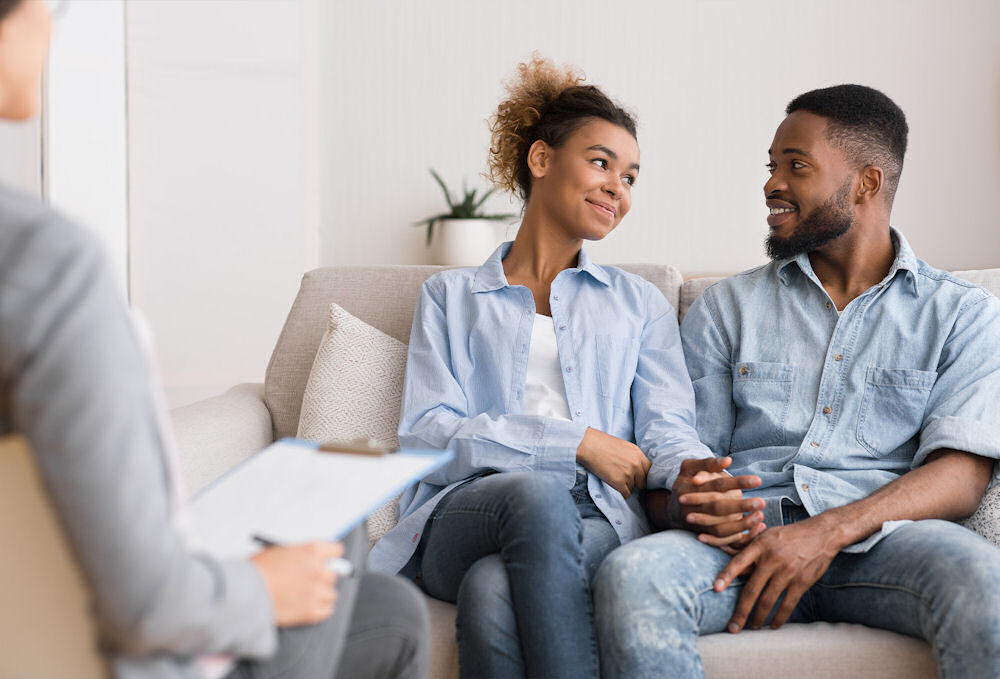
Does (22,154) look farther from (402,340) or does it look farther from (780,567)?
(780,567)

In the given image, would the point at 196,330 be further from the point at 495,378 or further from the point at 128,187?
the point at 495,378

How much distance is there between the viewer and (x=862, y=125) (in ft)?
5.71

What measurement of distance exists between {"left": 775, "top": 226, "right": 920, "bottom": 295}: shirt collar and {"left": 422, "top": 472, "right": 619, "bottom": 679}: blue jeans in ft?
2.26

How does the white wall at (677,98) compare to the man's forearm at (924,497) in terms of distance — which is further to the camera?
the white wall at (677,98)

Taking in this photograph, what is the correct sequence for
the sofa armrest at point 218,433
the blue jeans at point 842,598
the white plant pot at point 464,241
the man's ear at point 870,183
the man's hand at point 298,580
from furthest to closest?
the white plant pot at point 464,241 < the man's ear at point 870,183 < the sofa armrest at point 218,433 < the blue jeans at point 842,598 < the man's hand at point 298,580

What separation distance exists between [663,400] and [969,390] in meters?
0.49

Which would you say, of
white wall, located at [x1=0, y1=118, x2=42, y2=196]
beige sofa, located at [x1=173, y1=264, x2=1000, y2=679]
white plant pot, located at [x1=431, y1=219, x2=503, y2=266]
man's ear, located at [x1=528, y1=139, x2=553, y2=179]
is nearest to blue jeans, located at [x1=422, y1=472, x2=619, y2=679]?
beige sofa, located at [x1=173, y1=264, x2=1000, y2=679]

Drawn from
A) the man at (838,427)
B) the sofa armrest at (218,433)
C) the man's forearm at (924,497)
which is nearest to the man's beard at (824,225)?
the man at (838,427)

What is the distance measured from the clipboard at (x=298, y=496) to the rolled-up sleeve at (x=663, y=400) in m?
0.77

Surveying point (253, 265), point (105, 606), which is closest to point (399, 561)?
point (105, 606)

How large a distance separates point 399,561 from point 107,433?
983 mm

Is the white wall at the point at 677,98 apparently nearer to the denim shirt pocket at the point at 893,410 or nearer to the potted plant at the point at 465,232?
the potted plant at the point at 465,232

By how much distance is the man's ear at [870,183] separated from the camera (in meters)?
1.73

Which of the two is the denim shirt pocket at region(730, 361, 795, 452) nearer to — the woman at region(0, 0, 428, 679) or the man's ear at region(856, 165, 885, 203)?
the man's ear at region(856, 165, 885, 203)
